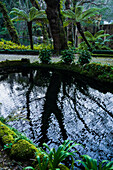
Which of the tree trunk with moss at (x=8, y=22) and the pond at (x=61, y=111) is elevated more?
the tree trunk with moss at (x=8, y=22)

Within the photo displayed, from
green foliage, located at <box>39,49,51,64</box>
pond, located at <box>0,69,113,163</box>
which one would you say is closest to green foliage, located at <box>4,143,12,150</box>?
pond, located at <box>0,69,113,163</box>

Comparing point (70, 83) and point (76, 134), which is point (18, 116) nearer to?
point (76, 134)

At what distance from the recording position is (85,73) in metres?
8.44

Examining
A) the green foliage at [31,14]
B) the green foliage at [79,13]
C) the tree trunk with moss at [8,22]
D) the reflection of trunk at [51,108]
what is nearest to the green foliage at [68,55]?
the reflection of trunk at [51,108]

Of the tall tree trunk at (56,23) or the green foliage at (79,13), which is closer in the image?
the tall tree trunk at (56,23)

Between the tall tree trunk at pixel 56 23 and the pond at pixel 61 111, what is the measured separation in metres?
5.81

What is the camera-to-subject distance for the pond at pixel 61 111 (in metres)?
3.68

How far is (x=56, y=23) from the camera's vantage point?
11750 mm

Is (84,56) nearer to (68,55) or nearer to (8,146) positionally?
(68,55)

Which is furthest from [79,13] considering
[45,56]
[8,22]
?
[8,22]

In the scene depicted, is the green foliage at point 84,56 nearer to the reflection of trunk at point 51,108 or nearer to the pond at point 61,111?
the pond at point 61,111

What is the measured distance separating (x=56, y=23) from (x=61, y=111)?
9.20m

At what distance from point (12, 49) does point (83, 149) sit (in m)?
14.3

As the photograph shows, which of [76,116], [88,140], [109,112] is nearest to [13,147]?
[88,140]
